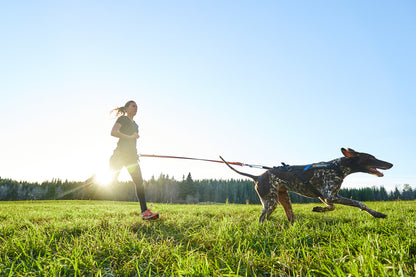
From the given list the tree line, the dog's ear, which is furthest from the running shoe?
the tree line

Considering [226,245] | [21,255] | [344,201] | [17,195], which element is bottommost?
[17,195]

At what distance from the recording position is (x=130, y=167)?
5844mm

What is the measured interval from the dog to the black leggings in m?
2.93

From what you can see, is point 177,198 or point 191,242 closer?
point 191,242

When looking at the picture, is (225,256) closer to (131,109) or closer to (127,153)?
(127,153)

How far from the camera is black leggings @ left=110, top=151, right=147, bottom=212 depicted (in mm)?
5781

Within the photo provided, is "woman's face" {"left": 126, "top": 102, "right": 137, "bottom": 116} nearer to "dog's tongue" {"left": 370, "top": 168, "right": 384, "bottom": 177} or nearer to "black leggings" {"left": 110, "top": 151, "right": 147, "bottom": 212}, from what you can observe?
"black leggings" {"left": 110, "top": 151, "right": 147, "bottom": 212}

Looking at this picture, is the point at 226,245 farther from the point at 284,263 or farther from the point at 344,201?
the point at 344,201

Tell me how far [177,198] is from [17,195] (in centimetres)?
5219

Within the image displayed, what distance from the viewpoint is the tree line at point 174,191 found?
76125mm

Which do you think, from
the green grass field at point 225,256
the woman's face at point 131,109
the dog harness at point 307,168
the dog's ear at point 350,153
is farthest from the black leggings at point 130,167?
the dog's ear at point 350,153

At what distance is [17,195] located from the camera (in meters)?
76.1

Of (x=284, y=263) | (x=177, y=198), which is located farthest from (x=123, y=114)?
(x=177, y=198)

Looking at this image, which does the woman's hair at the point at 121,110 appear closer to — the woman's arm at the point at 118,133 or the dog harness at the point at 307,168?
the woman's arm at the point at 118,133
